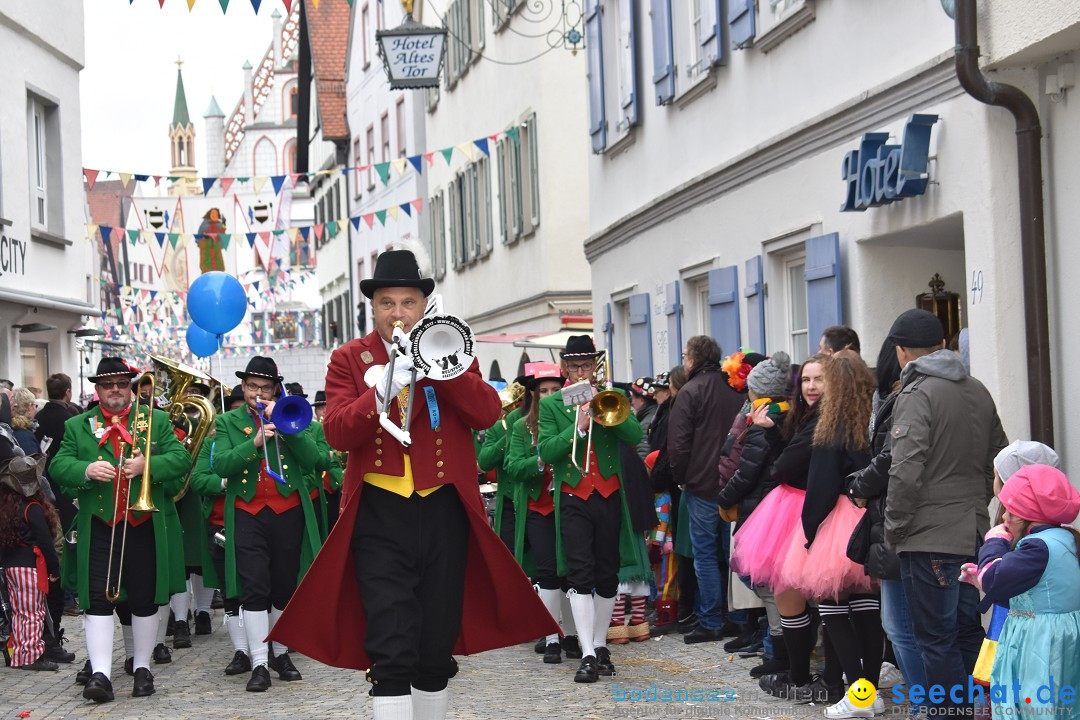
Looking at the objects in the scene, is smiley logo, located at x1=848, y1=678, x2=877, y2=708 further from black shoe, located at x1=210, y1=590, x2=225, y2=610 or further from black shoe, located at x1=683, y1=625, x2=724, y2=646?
black shoe, located at x1=210, y1=590, x2=225, y2=610

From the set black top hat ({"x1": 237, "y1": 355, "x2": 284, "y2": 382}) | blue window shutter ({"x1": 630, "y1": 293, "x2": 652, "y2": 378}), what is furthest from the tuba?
blue window shutter ({"x1": 630, "y1": 293, "x2": 652, "y2": 378})

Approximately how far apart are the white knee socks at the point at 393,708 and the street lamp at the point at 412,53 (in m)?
15.8

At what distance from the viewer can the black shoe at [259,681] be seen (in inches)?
377

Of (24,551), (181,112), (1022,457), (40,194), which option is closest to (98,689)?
(24,551)

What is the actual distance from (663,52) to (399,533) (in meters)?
10.9

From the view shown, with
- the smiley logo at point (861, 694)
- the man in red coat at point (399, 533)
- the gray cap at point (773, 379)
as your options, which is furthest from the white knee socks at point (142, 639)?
the smiley logo at point (861, 694)

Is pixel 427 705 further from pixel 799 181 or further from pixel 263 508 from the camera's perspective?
pixel 799 181

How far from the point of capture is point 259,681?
9617 millimetres

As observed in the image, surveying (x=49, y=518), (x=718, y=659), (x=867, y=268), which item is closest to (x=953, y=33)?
(x=867, y=268)

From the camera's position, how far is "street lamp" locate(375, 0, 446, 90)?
69.1 feet

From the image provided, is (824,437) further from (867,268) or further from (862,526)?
(867,268)

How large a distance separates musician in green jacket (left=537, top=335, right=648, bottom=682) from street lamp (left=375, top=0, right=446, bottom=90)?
11.6m

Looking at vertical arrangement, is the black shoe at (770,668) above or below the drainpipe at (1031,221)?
below

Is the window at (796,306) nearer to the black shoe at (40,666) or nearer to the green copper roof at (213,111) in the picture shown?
the black shoe at (40,666)
